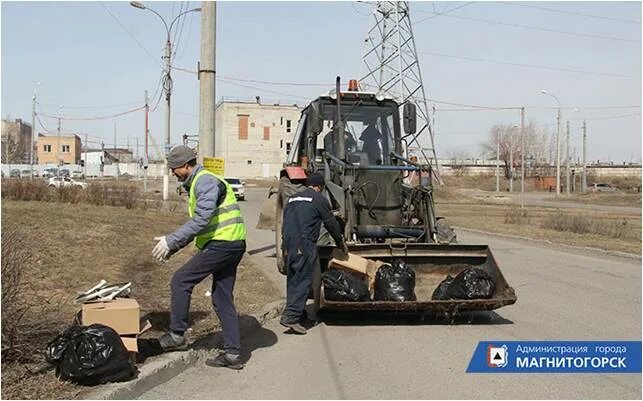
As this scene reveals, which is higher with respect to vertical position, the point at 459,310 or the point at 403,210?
the point at 403,210

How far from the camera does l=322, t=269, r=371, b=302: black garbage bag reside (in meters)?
7.67

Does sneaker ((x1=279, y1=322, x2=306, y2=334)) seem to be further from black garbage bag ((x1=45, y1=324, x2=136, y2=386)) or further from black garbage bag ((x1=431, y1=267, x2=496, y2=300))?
black garbage bag ((x1=45, y1=324, x2=136, y2=386))

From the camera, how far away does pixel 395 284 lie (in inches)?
308

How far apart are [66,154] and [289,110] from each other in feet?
129

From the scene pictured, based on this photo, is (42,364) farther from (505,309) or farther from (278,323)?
(505,309)

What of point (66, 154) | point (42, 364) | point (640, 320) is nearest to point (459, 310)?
point (640, 320)

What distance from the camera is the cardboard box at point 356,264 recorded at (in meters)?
8.04

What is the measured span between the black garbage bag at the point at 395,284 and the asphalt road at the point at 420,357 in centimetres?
39

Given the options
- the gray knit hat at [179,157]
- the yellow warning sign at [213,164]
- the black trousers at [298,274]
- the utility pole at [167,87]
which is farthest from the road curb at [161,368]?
the utility pole at [167,87]

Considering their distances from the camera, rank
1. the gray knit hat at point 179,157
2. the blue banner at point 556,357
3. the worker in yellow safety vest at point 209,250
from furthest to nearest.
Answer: the blue banner at point 556,357 < the gray knit hat at point 179,157 < the worker in yellow safety vest at point 209,250

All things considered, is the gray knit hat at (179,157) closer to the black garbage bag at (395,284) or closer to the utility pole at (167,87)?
the black garbage bag at (395,284)

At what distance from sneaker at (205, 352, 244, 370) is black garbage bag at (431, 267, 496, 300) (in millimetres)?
3016

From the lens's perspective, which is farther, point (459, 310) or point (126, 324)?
point (459, 310)

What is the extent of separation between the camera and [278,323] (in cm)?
816
